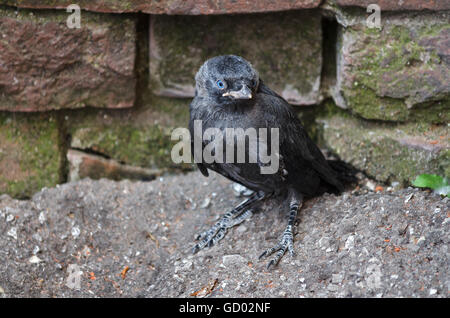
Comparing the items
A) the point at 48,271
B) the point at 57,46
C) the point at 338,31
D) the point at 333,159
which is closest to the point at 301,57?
the point at 338,31

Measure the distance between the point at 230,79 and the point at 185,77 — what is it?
78cm

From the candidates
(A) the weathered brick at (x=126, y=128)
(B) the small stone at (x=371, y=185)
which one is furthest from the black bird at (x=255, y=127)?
(A) the weathered brick at (x=126, y=128)

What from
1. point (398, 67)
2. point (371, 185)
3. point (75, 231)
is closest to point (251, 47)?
point (398, 67)

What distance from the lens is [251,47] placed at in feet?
11.6

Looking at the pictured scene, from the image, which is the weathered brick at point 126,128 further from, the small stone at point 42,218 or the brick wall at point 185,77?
the small stone at point 42,218

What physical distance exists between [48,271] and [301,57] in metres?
1.96

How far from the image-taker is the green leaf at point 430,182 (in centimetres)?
305

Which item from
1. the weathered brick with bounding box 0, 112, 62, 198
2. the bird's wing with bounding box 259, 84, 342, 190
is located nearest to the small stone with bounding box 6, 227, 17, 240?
the weathered brick with bounding box 0, 112, 62, 198

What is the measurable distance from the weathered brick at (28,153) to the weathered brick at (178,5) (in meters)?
0.76

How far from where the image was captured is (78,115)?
3713mm

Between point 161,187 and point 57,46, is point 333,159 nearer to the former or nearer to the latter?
point 161,187

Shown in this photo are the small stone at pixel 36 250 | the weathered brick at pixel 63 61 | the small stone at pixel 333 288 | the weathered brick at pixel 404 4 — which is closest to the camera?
the small stone at pixel 333 288

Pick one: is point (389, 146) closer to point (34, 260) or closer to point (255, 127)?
point (255, 127)

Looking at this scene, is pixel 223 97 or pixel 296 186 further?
pixel 296 186
